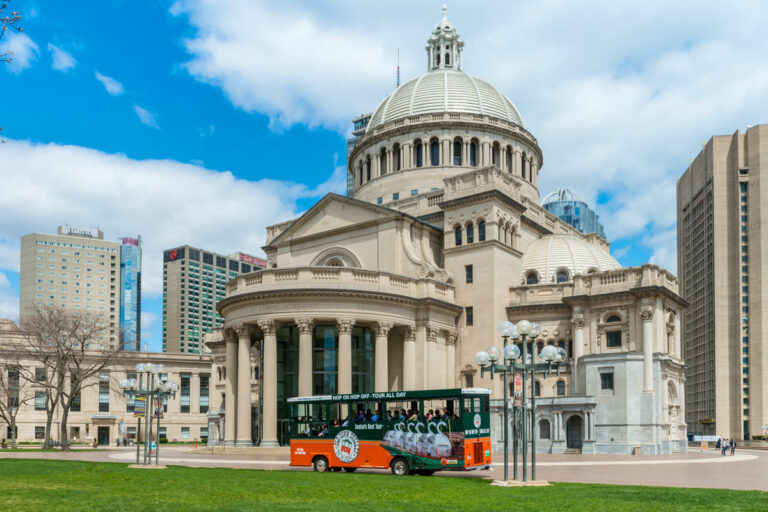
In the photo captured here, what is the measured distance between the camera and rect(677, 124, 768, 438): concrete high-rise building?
5468 inches

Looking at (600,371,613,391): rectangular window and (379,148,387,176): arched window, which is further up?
(379,148,387,176): arched window

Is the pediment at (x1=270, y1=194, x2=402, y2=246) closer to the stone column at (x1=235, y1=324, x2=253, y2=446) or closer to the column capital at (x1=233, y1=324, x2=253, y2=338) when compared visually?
the column capital at (x1=233, y1=324, x2=253, y2=338)

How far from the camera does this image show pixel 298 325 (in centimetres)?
5841

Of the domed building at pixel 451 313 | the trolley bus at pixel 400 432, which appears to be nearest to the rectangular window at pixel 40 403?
the domed building at pixel 451 313

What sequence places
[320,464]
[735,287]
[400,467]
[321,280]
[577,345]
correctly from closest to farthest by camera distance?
[400,467]
[320,464]
[321,280]
[577,345]
[735,287]

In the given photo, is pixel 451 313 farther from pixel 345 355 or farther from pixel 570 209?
pixel 570 209

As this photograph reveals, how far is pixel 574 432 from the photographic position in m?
61.4

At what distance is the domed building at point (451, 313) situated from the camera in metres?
59.2

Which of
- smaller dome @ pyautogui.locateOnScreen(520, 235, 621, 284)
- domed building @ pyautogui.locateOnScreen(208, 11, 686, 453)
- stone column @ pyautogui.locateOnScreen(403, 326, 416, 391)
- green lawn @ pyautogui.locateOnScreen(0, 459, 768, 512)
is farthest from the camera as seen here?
smaller dome @ pyautogui.locateOnScreen(520, 235, 621, 284)

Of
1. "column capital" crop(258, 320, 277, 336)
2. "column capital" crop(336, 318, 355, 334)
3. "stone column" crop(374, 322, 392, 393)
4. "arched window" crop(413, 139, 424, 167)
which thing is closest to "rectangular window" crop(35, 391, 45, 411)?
"arched window" crop(413, 139, 424, 167)

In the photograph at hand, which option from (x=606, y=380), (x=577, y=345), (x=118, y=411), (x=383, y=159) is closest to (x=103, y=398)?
(x=118, y=411)

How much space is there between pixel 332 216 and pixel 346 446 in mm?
38023

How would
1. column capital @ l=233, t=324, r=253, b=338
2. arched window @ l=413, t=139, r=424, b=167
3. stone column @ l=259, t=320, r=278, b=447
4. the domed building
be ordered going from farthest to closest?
arched window @ l=413, t=139, r=424, b=167, column capital @ l=233, t=324, r=253, b=338, the domed building, stone column @ l=259, t=320, r=278, b=447

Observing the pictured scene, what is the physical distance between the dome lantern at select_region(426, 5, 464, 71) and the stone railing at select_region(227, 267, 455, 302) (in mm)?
41400
